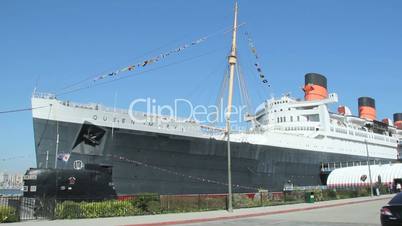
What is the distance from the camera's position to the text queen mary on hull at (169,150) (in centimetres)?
3328

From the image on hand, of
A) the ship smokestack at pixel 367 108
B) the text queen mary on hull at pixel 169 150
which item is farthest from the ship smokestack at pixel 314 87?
the ship smokestack at pixel 367 108

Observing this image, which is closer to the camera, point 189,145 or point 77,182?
point 77,182

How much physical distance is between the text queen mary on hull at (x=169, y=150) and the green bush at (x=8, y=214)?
48.1 ft

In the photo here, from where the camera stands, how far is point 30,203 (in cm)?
1959

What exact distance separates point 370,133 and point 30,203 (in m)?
65.6

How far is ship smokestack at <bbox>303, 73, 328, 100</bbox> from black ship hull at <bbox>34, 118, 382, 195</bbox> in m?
20.5

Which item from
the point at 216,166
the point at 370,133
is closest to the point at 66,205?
the point at 216,166

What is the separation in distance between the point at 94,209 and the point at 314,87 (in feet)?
165

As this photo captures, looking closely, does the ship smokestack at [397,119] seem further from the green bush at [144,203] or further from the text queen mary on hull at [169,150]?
the green bush at [144,203]

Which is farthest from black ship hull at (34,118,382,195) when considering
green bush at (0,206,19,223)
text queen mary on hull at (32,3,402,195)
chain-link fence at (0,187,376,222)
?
green bush at (0,206,19,223)

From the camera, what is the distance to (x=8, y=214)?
17.6 m

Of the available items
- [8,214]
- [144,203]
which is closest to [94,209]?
[144,203]

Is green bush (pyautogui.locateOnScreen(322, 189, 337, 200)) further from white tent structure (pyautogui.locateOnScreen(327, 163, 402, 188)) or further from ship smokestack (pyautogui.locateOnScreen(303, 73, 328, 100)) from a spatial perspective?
ship smokestack (pyautogui.locateOnScreen(303, 73, 328, 100))

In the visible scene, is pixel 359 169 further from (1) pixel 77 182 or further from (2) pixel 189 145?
(1) pixel 77 182
